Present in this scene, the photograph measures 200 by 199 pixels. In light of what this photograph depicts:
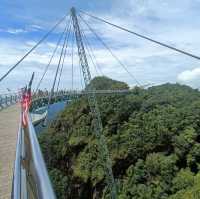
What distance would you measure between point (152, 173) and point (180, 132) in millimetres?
4290

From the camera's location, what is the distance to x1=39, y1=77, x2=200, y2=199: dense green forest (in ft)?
77.6

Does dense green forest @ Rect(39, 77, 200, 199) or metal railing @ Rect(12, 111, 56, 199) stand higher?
metal railing @ Rect(12, 111, 56, 199)

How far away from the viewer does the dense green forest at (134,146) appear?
23.6 metres

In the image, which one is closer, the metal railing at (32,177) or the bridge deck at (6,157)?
the metal railing at (32,177)

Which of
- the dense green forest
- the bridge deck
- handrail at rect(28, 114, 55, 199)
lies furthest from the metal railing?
the dense green forest

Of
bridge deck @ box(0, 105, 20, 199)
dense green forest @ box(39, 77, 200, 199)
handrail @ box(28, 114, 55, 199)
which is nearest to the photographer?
handrail @ box(28, 114, 55, 199)

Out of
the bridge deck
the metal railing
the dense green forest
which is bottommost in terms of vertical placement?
the dense green forest

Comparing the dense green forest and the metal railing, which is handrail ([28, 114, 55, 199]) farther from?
the dense green forest

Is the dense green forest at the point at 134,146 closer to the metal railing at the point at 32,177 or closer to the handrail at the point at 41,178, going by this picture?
the metal railing at the point at 32,177

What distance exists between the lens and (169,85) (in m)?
41.3

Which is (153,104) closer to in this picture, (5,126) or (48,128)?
(48,128)

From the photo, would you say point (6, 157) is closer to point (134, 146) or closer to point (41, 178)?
point (41, 178)

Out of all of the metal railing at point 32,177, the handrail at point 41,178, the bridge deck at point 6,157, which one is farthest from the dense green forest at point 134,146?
the handrail at point 41,178

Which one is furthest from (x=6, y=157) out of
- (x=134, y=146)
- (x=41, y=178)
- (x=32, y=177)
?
(x=134, y=146)
